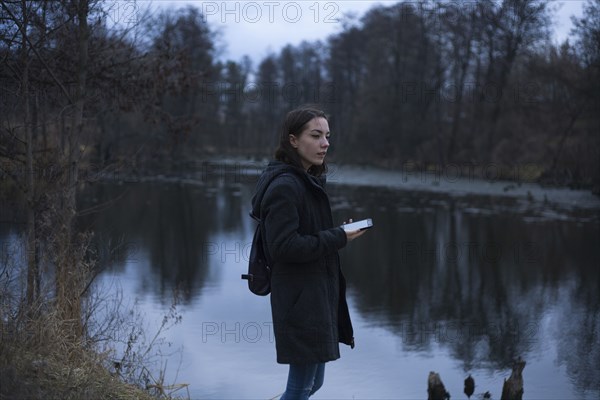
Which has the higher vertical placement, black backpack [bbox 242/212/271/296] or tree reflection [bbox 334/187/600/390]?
→ black backpack [bbox 242/212/271/296]

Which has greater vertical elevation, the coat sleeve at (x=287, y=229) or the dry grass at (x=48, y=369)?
the coat sleeve at (x=287, y=229)

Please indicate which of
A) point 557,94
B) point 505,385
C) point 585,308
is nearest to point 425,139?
point 557,94

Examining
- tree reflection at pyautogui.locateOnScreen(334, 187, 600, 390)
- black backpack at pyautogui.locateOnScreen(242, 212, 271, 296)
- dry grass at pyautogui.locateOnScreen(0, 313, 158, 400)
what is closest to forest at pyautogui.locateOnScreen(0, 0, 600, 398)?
dry grass at pyautogui.locateOnScreen(0, 313, 158, 400)

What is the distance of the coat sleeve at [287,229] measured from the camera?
11.7ft

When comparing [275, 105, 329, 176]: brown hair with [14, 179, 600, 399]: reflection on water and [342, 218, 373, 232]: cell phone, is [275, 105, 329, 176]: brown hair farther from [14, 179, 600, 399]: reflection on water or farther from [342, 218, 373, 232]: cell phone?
[14, 179, 600, 399]: reflection on water

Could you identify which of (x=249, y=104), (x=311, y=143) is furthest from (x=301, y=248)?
(x=249, y=104)

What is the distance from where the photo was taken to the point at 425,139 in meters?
45.6

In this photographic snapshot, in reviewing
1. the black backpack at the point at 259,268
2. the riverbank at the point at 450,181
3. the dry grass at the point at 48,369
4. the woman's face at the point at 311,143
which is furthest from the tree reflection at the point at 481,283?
the woman's face at the point at 311,143

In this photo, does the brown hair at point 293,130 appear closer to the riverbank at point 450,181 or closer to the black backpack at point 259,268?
the black backpack at point 259,268

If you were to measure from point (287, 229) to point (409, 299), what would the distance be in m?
9.01

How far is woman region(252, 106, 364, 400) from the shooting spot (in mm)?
3578

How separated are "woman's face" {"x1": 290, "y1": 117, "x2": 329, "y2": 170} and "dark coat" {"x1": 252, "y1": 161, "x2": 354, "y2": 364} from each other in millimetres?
119

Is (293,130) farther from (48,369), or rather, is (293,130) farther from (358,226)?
(48,369)

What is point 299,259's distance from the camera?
359cm
